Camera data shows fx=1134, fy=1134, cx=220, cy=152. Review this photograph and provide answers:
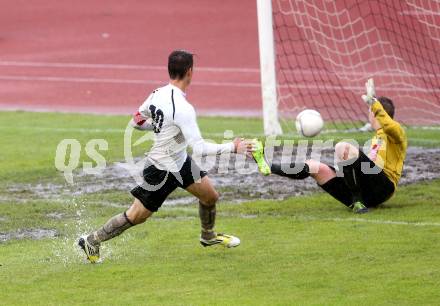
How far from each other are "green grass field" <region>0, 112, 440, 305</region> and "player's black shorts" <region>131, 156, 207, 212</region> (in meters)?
0.52

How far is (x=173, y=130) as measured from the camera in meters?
9.57

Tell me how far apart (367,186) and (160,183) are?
2672 mm

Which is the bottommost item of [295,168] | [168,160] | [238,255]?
[238,255]

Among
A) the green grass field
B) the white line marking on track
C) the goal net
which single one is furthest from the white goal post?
the green grass field

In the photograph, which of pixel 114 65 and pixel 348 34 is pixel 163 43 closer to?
pixel 114 65

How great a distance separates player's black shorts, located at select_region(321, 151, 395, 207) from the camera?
1145cm

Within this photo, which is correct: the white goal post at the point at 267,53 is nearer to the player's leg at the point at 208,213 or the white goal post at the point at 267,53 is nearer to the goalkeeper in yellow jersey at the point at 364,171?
the goalkeeper in yellow jersey at the point at 364,171

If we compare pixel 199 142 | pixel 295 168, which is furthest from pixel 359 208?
pixel 199 142

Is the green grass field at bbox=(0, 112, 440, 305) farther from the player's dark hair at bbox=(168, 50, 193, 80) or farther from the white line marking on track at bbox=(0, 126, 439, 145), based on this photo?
the white line marking on track at bbox=(0, 126, 439, 145)

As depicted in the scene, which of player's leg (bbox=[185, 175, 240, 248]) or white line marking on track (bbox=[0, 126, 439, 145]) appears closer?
player's leg (bbox=[185, 175, 240, 248])

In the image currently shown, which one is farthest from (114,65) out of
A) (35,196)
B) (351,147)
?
(351,147)

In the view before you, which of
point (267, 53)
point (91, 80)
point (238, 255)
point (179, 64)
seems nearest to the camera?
point (179, 64)

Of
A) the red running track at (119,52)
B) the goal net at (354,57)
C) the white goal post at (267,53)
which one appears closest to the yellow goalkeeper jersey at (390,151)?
the white goal post at (267,53)

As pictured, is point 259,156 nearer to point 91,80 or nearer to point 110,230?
point 110,230
